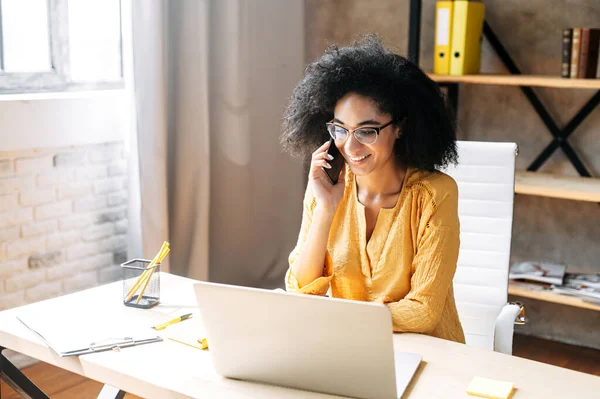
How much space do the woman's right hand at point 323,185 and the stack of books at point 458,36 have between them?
1.36 m

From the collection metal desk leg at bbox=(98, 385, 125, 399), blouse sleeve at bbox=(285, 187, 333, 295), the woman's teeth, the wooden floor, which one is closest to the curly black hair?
the woman's teeth

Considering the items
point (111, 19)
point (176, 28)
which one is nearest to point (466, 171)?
point (176, 28)

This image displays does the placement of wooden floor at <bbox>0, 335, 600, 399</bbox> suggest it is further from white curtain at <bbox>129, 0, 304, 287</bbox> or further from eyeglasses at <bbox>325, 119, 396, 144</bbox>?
eyeglasses at <bbox>325, 119, 396, 144</bbox>

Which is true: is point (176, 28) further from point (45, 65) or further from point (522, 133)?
point (522, 133)

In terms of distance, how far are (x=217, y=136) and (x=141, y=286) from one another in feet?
5.50

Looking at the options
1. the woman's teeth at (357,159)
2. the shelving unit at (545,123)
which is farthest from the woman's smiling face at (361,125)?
the shelving unit at (545,123)

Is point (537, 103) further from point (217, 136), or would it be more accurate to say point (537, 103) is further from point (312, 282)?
point (312, 282)

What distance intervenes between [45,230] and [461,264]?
153 cm

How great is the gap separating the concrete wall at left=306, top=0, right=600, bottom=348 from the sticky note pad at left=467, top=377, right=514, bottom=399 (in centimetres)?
208

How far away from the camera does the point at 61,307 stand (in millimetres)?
1604

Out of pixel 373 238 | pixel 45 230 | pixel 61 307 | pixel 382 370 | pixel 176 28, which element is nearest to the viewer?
pixel 382 370

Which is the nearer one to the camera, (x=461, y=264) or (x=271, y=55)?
(x=461, y=264)

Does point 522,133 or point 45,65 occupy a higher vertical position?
point 45,65

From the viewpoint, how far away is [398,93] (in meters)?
1.73
